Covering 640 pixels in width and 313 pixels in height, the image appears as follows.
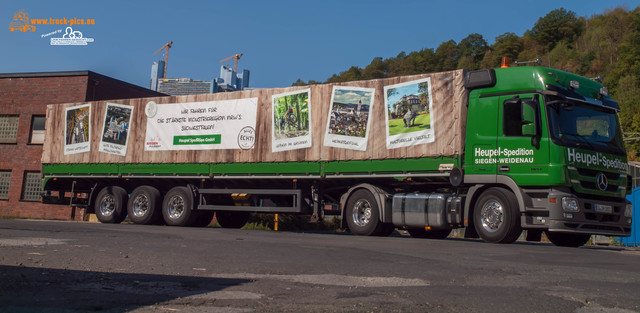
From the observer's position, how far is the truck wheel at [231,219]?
17344 millimetres

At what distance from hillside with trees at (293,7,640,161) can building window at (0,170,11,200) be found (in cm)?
5204

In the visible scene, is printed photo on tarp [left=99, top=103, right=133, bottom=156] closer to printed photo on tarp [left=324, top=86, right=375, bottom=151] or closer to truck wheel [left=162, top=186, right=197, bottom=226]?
truck wheel [left=162, top=186, right=197, bottom=226]

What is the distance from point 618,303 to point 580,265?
3.03 m

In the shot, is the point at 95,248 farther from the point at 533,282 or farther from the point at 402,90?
the point at 402,90

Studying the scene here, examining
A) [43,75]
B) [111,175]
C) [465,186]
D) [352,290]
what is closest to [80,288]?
[352,290]

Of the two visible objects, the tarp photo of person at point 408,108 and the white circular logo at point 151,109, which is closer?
the tarp photo of person at point 408,108

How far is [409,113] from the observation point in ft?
40.7

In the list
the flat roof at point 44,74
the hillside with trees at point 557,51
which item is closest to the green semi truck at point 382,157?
the flat roof at point 44,74

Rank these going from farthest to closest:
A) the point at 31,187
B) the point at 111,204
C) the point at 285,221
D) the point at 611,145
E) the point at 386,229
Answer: the point at 31,187
the point at 285,221
the point at 111,204
the point at 386,229
the point at 611,145

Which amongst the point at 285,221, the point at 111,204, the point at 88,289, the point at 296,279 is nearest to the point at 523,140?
the point at 296,279

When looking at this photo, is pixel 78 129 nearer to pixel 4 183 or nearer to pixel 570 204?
pixel 4 183

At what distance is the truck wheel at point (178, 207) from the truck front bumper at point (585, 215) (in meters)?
9.34

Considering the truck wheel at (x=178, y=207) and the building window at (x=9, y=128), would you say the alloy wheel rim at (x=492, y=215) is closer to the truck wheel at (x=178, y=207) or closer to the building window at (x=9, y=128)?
the truck wheel at (x=178, y=207)

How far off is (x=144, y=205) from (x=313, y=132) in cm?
586
